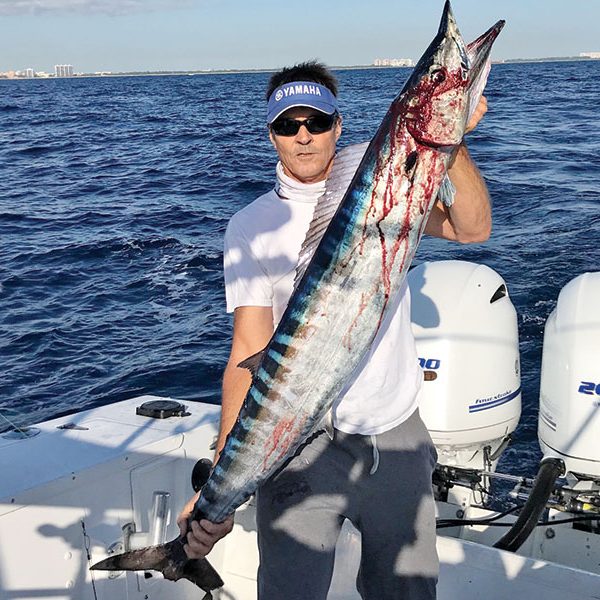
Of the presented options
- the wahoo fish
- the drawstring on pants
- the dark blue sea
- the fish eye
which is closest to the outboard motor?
the drawstring on pants

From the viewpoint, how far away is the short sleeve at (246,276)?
2703mm

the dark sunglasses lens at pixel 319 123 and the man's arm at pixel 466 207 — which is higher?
the dark sunglasses lens at pixel 319 123

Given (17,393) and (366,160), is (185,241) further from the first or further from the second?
(366,160)

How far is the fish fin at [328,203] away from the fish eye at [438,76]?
1.33 feet

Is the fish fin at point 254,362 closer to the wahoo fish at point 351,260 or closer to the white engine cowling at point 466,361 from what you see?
the wahoo fish at point 351,260

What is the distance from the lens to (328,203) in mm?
2355

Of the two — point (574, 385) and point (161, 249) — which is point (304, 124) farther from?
point (161, 249)

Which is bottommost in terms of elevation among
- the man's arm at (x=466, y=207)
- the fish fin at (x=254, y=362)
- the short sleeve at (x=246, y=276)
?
the fish fin at (x=254, y=362)

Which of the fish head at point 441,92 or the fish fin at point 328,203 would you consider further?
the fish fin at point 328,203

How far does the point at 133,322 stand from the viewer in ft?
34.1

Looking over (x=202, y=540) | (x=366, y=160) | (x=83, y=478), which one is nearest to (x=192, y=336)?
(x=83, y=478)

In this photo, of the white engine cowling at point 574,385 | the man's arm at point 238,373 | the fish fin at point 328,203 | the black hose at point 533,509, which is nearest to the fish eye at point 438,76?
the fish fin at point 328,203

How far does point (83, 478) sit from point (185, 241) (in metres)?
10.8

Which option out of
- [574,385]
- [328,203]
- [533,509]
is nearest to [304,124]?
[328,203]
